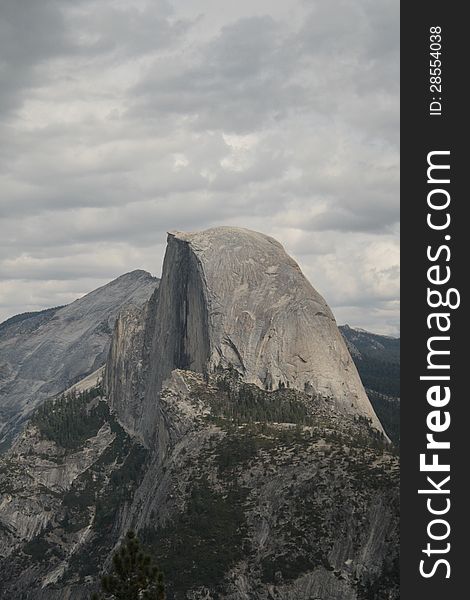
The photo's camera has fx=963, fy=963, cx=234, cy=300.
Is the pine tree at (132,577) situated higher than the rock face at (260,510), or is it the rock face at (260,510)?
the rock face at (260,510)

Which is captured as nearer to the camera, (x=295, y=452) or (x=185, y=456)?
(x=295, y=452)

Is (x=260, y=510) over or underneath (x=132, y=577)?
over

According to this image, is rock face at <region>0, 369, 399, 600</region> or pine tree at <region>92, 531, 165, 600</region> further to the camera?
rock face at <region>0, 369, 399, 600</region>

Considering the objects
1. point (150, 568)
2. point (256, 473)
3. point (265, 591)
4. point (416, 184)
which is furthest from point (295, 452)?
point (416, 184)

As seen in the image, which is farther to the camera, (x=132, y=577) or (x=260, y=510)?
(x=260, y=510)

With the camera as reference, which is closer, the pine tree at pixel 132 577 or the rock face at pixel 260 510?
the pine tree at pixel 132 577

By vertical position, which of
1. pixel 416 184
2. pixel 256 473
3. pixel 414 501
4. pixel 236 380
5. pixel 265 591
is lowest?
pixel 265 591

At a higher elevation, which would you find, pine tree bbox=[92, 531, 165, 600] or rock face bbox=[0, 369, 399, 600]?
rock face bbox=[0, 369, 399, 600]

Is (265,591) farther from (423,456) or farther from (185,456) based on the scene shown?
(423,456)
